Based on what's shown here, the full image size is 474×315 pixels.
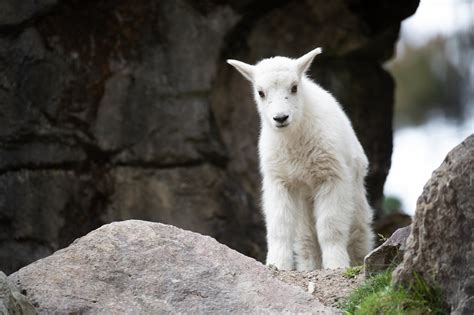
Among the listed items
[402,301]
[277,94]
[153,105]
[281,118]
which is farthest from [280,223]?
[153,105]

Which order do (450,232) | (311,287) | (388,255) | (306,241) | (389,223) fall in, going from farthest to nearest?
(389,223), (306,241), (311,287), (388,255), (450,232)

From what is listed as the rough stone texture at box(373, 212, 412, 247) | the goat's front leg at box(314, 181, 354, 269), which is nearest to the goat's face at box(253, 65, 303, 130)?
the goat's front leg at box(314, 181, 354, 269)

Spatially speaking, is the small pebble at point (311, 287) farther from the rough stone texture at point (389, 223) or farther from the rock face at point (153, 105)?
the rough stone texture at point (389, 223)

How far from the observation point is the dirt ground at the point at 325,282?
801 cm

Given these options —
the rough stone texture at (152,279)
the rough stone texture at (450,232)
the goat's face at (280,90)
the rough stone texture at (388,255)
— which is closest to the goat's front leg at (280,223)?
the goat's face at (280,90)

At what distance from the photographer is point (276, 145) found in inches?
421

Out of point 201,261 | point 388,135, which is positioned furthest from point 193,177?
point 201,261

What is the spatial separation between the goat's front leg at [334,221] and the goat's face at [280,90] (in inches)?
35.0

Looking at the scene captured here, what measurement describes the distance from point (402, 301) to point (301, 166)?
3.65 metres

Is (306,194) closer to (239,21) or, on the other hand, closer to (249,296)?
(249,296)

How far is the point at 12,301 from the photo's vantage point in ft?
22.7

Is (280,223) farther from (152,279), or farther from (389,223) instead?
(389,223)

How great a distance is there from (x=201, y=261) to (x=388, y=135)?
819 cm

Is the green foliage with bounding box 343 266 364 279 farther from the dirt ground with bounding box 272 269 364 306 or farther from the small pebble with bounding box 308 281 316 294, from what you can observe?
the small pebble with bounding box 308 281 316 294
